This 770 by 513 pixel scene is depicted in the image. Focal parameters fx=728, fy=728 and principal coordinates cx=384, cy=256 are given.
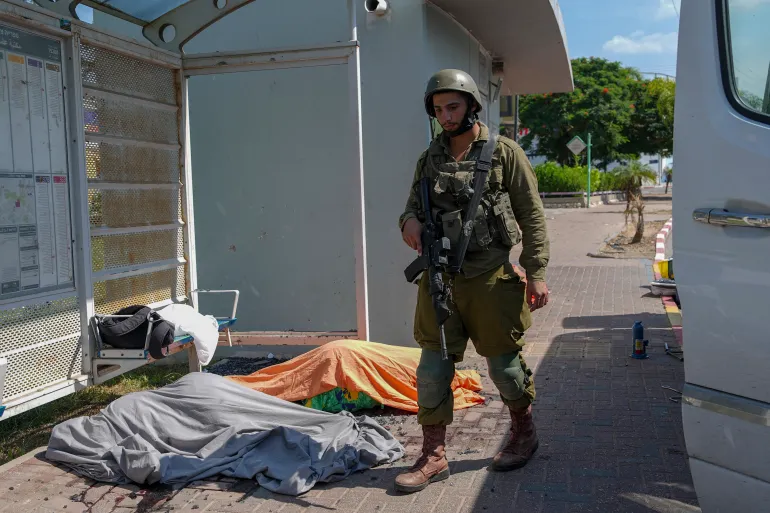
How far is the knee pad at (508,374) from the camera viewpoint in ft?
12.4

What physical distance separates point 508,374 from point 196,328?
244cm

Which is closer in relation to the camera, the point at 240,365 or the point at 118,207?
the point at 118,207

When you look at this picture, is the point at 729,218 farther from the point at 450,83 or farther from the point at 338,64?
the point at 338,64

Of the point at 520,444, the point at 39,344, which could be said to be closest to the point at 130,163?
the point at 39,344

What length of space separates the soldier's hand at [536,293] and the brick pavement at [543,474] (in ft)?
2.98

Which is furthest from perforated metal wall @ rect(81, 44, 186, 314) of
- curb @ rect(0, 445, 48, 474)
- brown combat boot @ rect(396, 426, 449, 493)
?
brown combat boot @ rect(396, 426, 449, 493)

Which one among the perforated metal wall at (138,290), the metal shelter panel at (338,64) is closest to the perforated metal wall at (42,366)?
the perforated metal wall at (138,290)

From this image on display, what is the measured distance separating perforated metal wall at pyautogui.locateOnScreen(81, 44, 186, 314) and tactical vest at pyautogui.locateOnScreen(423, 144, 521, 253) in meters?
2.48

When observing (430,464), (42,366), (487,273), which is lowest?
(430,464)

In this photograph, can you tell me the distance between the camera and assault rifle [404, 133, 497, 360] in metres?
3.61

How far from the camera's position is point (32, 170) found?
423cm

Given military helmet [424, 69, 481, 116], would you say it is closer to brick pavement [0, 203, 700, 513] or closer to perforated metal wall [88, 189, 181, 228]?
brick pavement [0, 203, 700, 513]

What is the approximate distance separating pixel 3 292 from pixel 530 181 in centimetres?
297

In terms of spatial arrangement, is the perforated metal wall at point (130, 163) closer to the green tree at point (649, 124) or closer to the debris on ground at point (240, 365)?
the debris on ground at point (240, 365)
